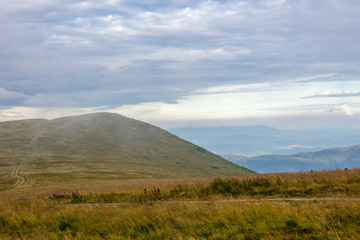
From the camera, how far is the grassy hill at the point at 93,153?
79438 millimetres

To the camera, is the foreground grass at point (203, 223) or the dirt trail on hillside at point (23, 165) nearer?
the foreground grass at point (203, 223)

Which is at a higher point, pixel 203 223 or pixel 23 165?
pixel 203 223

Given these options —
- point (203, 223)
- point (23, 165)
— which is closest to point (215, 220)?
point (203, 223)

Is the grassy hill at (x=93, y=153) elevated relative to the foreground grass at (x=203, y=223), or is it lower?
lower

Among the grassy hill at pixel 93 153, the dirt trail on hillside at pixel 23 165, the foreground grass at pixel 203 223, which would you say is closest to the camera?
the foreground grass at pixel 203 223

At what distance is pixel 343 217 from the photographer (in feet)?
33.5

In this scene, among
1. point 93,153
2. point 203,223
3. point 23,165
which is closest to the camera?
point 203,223

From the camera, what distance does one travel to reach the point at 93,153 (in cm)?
11962

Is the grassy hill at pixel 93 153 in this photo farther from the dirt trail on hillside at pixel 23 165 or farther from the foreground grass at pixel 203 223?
the foreground grass at pixel 203 223

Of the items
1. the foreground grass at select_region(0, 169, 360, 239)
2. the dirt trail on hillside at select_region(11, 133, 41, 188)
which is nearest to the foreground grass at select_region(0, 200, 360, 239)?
the foreground grass at select_region(0, 169, 360, 239)

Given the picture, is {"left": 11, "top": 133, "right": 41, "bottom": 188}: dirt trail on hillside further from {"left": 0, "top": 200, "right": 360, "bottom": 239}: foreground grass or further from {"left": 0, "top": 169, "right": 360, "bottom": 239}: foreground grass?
{"left": 0, "top": 200, "right": 360, "bottom": 239}: foreground grass

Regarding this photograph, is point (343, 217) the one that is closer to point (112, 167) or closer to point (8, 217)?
point (8, 217)

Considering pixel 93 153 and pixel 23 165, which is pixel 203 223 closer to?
pixel 23 165

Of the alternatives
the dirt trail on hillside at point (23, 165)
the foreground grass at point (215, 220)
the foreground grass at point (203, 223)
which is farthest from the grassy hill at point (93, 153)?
the foreground grass at point (203, 223)
